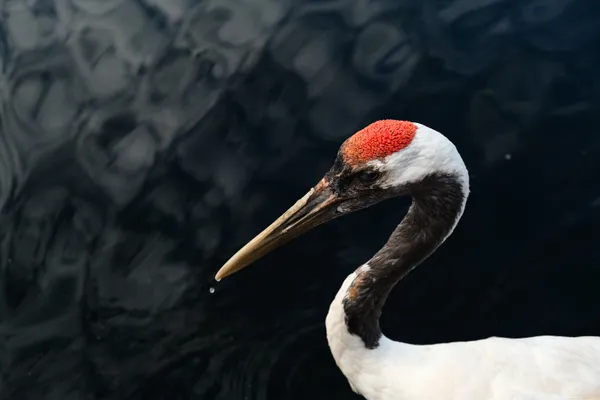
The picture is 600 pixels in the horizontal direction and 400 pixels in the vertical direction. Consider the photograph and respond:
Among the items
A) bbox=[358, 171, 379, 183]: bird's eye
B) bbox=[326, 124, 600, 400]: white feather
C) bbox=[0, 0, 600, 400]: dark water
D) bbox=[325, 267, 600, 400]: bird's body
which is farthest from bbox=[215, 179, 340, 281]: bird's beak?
bbox=[0, 0, 600, 400]: dark water

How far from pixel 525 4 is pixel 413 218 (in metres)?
2.65

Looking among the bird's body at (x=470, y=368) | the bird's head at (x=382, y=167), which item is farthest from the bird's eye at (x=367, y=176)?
the bird's body at (x=470, y=368)

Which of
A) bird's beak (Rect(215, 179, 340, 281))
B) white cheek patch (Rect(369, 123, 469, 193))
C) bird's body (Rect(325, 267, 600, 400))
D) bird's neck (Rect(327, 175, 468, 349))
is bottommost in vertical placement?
bird's body (Rect(325, 267, 600, 400))

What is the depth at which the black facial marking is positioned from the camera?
302 cm

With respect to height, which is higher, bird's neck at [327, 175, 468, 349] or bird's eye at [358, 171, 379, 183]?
bird's eye at [358, 171, 379, 183]

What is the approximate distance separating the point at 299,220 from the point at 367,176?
38 cm

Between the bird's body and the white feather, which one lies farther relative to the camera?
the bird's body

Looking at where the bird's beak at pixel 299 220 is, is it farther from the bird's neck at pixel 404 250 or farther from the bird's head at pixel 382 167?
the bird's neck at pixel 404 250

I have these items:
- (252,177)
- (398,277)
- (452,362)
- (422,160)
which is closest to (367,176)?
(422,160)

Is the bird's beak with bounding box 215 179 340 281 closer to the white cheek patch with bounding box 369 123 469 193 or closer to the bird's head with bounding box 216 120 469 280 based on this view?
the bird's head with bounding box 216 120 469 280

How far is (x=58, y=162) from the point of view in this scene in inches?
180

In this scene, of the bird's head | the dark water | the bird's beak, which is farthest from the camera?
the dark water

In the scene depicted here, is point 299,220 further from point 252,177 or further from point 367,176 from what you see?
point 252,177

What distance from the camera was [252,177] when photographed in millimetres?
4527
